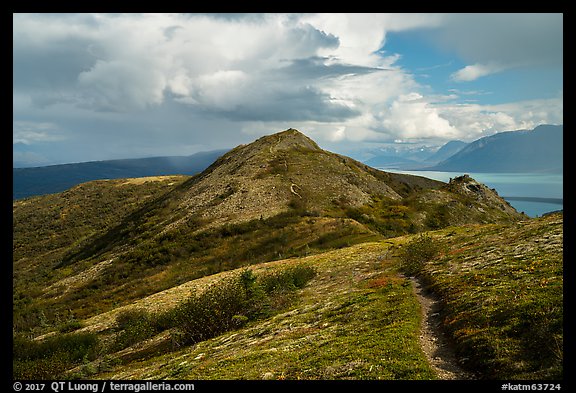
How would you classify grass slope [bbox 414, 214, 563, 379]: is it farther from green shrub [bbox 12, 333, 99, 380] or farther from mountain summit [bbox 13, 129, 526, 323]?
mountain summit [bbox 13, 129, 526, 323]

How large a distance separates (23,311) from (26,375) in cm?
3823

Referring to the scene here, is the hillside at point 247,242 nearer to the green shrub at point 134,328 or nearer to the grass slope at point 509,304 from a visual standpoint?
the green shrub at point 134,328

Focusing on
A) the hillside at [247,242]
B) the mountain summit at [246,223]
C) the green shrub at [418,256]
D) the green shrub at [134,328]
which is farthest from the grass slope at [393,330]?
the mountain summit at [246,223]

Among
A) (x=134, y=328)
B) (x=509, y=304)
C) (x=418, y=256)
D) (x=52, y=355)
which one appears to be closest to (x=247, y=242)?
(x=134, y=328)

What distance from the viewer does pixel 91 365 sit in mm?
19797

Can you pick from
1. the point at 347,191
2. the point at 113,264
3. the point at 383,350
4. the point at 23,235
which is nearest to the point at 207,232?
the point at 113,264

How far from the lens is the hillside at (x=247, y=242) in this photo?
25.6m

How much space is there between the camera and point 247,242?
186ft

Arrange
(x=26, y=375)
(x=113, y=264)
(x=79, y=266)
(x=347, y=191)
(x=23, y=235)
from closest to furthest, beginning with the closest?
1. (x=26, y=375)
2. (x=113, y=264)
3. (x=79, y=266)
4. (x=347, y=191)
5. (x=23, y=235)

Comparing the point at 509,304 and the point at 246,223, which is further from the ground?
the point at 509,304

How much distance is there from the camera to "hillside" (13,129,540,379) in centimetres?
2563

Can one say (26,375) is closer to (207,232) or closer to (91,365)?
(91,365)

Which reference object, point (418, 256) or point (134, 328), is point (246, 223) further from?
point (418, 256)
